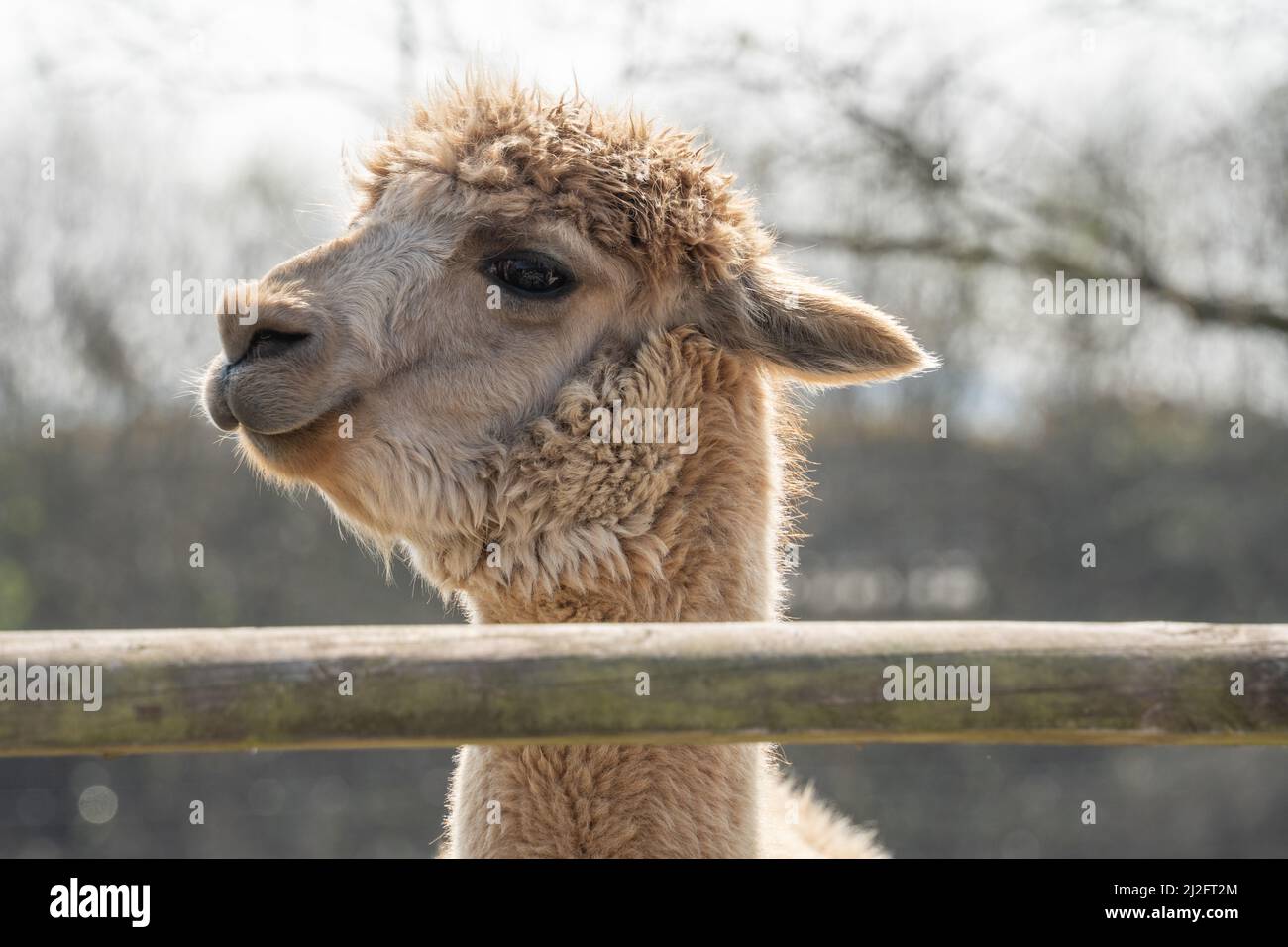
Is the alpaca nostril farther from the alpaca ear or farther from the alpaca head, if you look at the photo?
the alpaca ear

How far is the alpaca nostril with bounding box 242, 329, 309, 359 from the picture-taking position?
2896 millimetres

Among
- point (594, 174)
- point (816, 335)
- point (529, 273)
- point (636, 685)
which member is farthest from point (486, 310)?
point (636, 685)

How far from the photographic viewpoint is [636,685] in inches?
71.2

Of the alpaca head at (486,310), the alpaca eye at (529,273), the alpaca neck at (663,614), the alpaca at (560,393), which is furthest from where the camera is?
the alpaca eye at (529,273)

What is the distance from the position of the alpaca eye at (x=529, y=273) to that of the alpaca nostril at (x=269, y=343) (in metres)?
0.54

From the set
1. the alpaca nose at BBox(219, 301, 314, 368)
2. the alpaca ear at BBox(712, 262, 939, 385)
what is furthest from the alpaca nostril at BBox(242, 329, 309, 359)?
the alpaca ear at BBox(712, 262, 939, 385)

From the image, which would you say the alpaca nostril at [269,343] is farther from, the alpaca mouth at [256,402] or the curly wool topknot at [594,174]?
the curly wool topknot at [594,174]

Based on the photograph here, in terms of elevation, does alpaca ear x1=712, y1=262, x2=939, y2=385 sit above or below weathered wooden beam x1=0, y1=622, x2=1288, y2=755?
above

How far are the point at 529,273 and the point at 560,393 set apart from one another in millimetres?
325

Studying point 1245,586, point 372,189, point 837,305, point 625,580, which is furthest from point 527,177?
point 1245,586

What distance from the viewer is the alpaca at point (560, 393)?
9.32 feet

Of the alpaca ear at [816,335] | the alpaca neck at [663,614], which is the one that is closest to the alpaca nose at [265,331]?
the alpaca neck at [663,614]

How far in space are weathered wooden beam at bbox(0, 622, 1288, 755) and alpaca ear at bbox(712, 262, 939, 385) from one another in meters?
1.29
